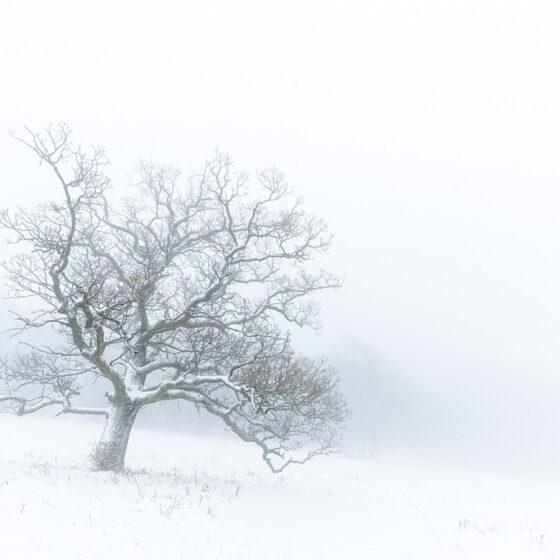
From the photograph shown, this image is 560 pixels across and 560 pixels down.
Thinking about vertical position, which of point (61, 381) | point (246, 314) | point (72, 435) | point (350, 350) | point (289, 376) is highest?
point (350, 350)

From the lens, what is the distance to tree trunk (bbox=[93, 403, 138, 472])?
1187 centimetres

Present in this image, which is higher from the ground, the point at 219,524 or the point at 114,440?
the point at 114,440

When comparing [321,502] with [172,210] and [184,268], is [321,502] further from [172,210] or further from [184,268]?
[172,210]

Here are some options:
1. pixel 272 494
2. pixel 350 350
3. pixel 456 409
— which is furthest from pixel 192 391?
pixel 456 409

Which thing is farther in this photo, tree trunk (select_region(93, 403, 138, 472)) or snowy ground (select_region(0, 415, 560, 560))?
tree trunk (select_region(93, 403, 138, 472))

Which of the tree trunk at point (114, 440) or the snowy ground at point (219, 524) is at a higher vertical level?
the tree trunk at point (114, 440)

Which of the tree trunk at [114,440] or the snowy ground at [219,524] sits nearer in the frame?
the snowy ground at [219,524]

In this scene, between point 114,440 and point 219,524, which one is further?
point 114,440

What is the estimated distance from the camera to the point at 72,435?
30.4 m

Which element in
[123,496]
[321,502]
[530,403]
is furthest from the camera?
[530,403]

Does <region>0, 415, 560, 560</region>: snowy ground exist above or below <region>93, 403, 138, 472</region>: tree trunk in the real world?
below

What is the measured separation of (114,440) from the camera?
12258mm

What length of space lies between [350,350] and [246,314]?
4033 centimetres

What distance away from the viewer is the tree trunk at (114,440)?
11867mm
